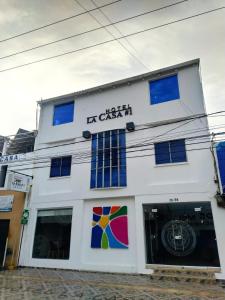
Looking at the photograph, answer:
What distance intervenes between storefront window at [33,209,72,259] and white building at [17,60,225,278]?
5 centimetres

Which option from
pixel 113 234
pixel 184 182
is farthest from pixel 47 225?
pixel 184 182

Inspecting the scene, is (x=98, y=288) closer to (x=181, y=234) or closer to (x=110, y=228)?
(x=110, y=228)

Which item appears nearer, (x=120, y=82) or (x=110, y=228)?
(x=110, y=228)

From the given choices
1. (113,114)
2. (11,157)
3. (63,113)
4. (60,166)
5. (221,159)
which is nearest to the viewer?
(221,159)

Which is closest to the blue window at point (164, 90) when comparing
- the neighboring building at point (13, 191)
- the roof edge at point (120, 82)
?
the roof edge at point (120, 82)

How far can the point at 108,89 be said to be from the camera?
14.0 meters

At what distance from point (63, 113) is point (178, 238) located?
33.4ft

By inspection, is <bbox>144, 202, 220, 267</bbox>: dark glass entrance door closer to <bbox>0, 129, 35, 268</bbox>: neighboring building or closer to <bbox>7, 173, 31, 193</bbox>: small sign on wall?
<bbox>7, 173, 31, 193</bbox>: small sign on wall

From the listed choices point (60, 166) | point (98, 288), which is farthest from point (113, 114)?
point (98, 288)

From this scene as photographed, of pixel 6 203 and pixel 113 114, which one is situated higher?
pixel 113 114

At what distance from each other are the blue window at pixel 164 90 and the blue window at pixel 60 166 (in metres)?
6.09

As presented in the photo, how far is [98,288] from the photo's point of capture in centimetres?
769

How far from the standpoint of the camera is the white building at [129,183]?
10094 millimetres

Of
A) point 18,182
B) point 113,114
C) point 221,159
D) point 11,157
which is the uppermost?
point 113,114
